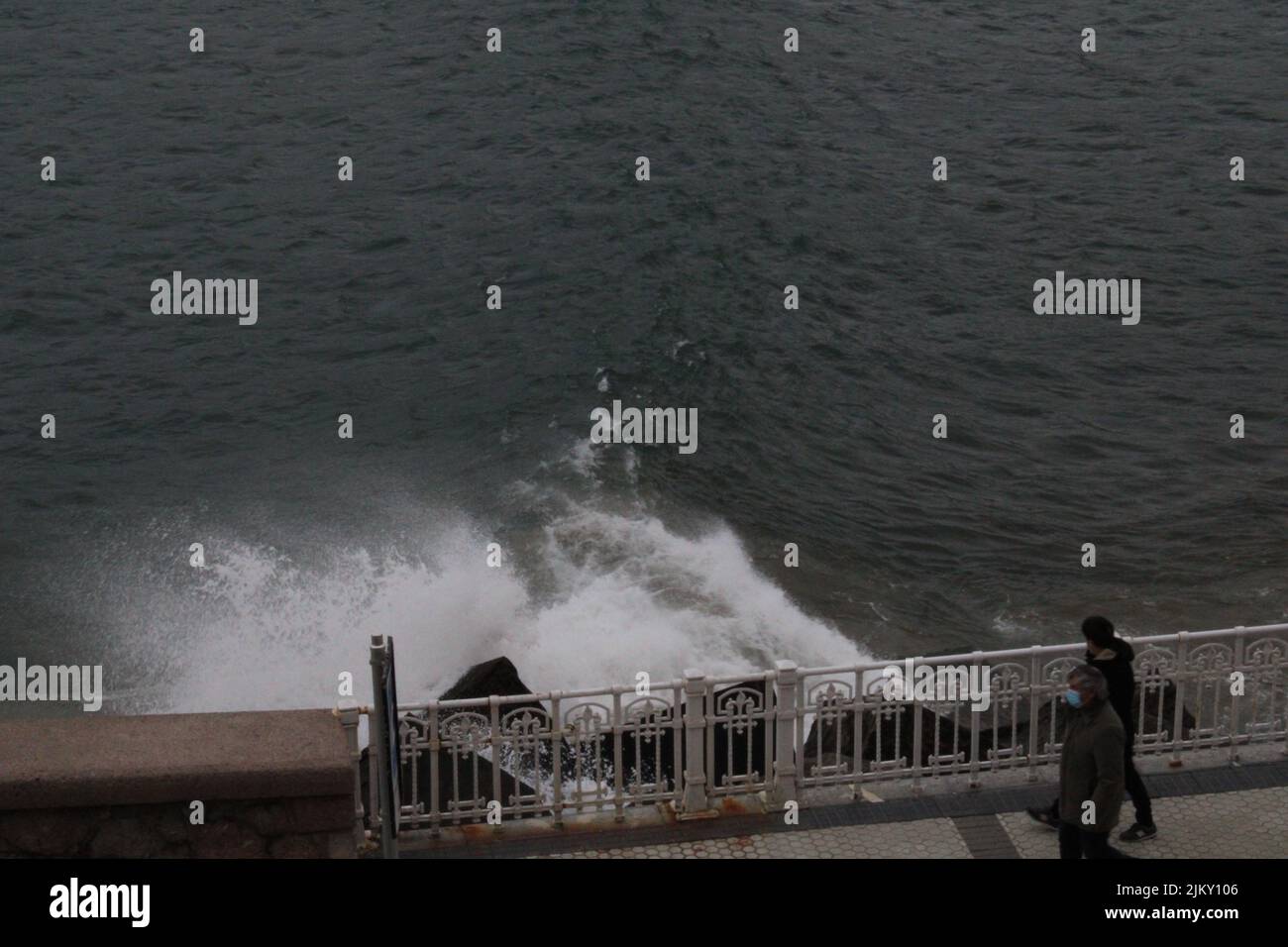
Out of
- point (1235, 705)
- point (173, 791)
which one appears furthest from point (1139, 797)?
point (173, 791)

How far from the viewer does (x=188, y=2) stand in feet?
134

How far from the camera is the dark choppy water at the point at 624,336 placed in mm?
21938

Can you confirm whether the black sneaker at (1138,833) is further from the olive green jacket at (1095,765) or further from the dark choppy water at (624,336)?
the dark choppy water at (624,336)

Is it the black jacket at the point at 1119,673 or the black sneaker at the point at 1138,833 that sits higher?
the black jacket at the point at 1119,673

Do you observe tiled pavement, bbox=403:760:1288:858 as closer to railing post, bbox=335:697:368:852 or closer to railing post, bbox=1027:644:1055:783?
railing post, bbox=1027:644:1055:783

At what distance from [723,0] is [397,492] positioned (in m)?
19.8

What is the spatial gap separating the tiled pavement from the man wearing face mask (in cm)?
99

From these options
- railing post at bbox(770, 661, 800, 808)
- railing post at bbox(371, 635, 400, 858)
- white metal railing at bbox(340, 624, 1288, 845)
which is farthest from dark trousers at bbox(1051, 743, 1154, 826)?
railing post at bbox(371, 635, 400, 858)

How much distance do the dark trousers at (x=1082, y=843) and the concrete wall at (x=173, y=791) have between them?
4150 mm

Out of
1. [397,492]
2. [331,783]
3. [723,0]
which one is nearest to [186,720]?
[331,783]

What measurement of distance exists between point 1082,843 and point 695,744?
2.47 m

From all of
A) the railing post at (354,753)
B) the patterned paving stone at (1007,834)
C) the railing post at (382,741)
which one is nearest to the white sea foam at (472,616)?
the patterned paving stone at (1007,834)

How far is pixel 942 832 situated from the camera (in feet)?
36.4

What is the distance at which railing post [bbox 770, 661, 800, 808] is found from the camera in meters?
11.2
